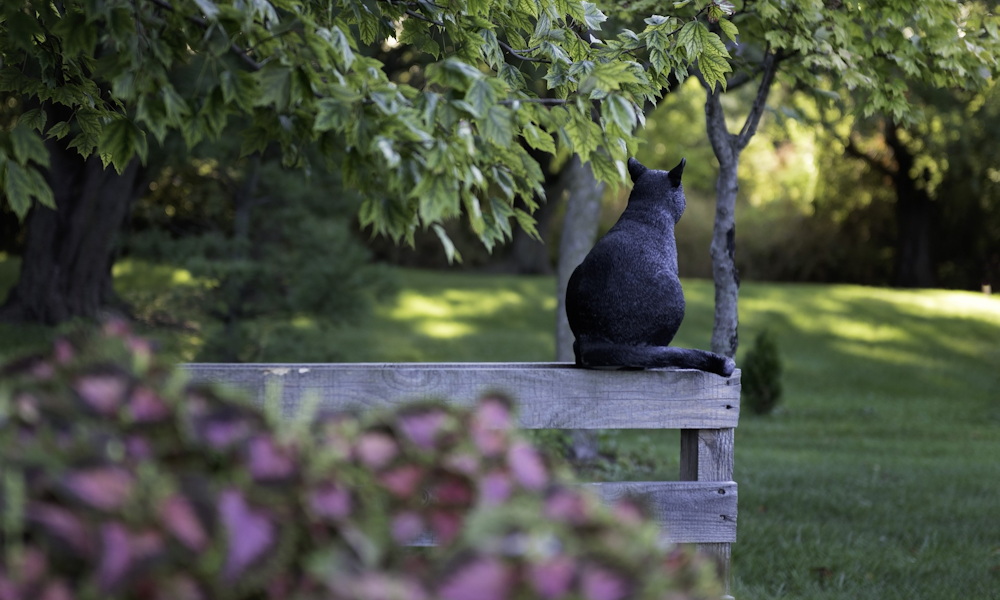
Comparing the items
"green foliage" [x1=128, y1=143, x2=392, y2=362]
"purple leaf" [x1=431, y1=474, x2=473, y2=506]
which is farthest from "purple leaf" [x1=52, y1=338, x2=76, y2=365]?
"green foliage" [x1=128, y1=143, x2=392, y2=362]

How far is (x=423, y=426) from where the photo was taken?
137 centimetres

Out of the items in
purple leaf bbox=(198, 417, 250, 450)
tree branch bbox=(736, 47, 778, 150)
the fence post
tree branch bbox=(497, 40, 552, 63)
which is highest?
tree branch bbox=(736, 47, 778, 150)

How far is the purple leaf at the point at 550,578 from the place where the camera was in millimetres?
1072

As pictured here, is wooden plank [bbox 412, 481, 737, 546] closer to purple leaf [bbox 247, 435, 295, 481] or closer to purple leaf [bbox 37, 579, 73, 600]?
purple leaf [bbox 247, 435, 295, 481]

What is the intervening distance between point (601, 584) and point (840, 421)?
11147 millimetres

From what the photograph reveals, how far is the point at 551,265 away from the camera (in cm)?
Result: 2712

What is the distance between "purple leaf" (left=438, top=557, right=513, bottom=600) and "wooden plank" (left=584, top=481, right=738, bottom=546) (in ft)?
7.14

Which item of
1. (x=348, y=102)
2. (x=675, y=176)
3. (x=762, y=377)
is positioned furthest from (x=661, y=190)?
(x=762, y=377)

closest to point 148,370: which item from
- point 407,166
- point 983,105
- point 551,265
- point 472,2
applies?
point 407,166

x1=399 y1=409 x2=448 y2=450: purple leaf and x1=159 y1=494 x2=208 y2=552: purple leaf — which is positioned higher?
x1=399 y1=409 x2=448 y2=450: purple leaf

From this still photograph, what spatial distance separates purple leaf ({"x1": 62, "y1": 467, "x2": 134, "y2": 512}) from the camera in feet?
3.65

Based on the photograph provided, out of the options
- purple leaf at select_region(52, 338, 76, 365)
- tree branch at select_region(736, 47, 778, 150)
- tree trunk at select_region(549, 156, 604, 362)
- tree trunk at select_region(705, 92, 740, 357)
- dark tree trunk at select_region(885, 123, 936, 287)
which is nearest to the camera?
purple leaf at select_region(52, 338, 76, 365)

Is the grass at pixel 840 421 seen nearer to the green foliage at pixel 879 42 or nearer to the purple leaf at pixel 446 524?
the green foliage at pixel 879 42

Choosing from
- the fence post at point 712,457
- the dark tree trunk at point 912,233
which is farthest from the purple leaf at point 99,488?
the dark tree trunk at point 912,233
